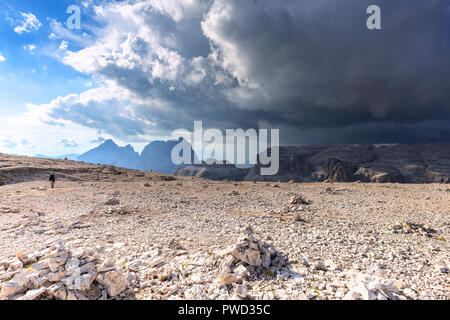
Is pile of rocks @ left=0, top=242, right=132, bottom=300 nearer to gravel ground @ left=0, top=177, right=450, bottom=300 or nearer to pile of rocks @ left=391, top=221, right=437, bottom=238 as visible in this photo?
gravel ground @ left=0, top=177, right=450, bottom=300

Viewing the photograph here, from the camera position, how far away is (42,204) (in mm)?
17250

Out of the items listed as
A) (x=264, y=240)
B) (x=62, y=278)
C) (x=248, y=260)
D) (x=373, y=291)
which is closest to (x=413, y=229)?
(x=264, y=240)

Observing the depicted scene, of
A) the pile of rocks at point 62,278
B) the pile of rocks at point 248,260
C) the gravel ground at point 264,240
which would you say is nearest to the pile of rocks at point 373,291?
the gravel ground at point 264,240

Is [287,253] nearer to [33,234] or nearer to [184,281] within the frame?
[184,281]

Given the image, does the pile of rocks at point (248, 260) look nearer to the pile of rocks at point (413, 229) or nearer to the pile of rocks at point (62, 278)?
the pile of rocks at point (62, 278)

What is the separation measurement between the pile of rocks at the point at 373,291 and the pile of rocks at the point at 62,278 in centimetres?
534

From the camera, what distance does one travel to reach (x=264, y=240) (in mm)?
8781

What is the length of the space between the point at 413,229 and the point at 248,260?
947 cm

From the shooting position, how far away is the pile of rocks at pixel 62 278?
14.3 feet

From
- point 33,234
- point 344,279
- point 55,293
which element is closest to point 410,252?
point 344,279
